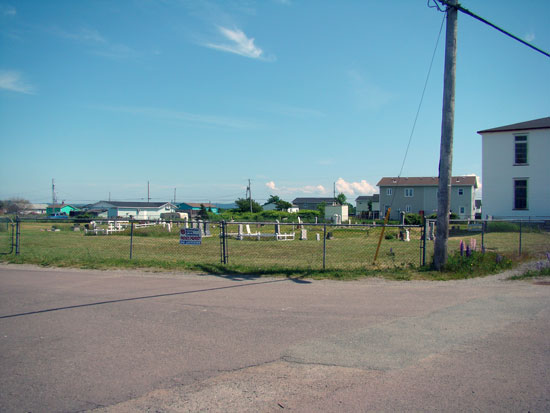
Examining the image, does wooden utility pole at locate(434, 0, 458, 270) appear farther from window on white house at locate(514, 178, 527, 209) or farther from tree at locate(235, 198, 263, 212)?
tree at locate(235, 198, 263, 212)

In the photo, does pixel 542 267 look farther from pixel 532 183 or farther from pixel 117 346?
pixel 532 183

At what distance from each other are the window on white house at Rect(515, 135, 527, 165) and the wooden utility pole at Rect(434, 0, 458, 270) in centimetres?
2767

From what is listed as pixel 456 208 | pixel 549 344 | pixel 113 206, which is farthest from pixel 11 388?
pixel 113 206

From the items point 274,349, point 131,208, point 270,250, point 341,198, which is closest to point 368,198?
point 341,198

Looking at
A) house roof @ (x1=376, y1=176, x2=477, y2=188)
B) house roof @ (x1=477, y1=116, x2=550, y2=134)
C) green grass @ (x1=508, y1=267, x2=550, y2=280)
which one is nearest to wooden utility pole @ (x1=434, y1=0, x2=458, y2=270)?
green grass @ (x1=508, y1=267, x2=550, y2=280)

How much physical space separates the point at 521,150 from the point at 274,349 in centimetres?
3629

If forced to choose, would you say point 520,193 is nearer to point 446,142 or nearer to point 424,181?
point 446,142

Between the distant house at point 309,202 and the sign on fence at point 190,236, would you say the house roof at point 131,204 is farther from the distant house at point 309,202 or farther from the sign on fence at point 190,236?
the sign on fence at point 190,236

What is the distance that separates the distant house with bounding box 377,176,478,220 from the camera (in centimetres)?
6494

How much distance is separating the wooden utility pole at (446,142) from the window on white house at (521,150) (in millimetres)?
27671

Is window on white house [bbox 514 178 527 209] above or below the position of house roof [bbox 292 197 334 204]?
below

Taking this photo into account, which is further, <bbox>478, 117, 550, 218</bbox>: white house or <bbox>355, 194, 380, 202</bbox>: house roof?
<bbox>355, 194, 380, 202</bbox>: house roof

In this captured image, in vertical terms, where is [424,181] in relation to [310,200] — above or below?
above

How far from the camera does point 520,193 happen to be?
3425 cm
